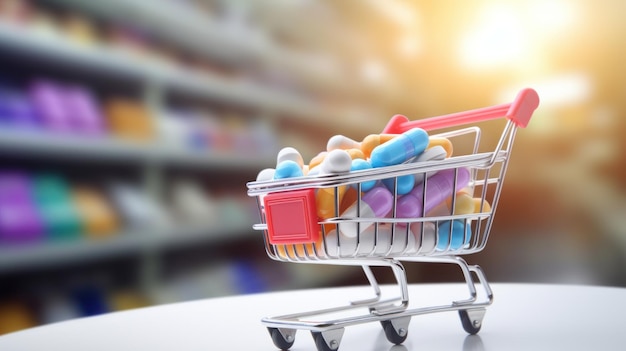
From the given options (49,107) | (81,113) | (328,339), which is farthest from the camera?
(81,113)

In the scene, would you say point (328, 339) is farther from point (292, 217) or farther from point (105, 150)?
point (105, 150)

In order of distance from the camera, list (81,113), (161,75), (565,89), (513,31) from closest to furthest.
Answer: (81,113), (161,75), (565,89), (513,31)

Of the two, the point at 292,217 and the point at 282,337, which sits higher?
the point at 292,217

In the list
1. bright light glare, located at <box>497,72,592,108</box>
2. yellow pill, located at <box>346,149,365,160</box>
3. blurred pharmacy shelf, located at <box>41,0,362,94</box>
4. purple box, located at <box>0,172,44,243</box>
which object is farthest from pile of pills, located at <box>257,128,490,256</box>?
bright light glare, located at <box>497,72,592,108</box>

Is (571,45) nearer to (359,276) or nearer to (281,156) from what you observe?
(359,276)

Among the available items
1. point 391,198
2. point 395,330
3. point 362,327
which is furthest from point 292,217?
point 362,327

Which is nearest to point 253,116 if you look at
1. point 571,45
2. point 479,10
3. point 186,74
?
point 186,74

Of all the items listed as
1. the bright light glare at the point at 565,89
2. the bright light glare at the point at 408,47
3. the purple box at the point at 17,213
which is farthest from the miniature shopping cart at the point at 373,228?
the bright light glare at the point at 408,47

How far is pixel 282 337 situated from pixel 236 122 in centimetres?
211

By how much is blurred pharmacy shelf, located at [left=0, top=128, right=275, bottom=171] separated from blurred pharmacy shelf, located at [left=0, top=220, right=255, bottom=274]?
30 cm

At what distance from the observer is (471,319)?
50.1 inches

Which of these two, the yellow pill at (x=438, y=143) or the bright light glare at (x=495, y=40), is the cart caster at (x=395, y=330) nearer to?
the yellow pill at (x=438, y=143)

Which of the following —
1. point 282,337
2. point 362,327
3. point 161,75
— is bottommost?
point 362,327

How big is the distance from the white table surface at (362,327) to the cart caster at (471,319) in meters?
0.02
